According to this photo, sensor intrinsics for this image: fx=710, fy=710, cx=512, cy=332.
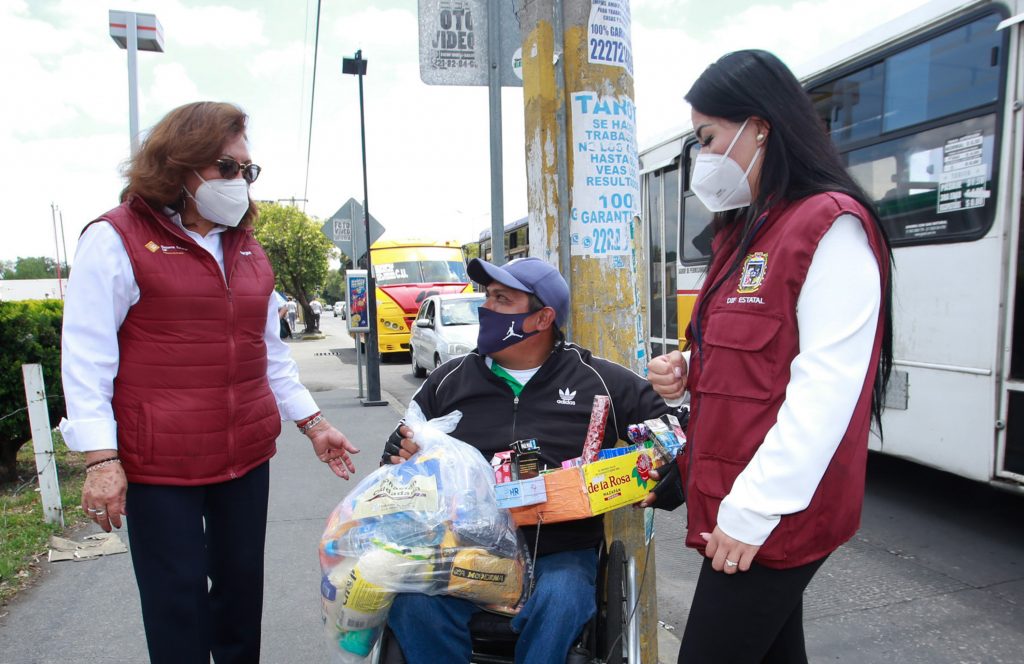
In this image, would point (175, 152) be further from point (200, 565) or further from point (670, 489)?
point (670, 489)

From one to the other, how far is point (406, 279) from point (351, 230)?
19.9ft

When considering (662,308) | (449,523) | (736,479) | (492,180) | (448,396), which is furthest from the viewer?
(662,308)

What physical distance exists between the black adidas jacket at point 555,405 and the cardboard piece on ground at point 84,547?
10.2ft

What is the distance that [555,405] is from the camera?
7.79 ft

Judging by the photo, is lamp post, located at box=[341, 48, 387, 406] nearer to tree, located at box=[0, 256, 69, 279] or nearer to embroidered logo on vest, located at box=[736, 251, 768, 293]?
embroidered logo on vest, located at box=[736, 251, 768, 293]

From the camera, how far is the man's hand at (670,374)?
71.3 inches

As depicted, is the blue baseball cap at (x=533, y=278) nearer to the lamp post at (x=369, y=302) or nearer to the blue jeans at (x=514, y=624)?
the blue jeans at (x=514, y=624)

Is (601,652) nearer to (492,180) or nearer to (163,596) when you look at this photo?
(163,596)

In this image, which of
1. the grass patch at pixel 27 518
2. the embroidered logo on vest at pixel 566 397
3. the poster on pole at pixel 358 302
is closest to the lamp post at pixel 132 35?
the grass patch at pixel 27 518

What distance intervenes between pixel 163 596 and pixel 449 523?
0.88m

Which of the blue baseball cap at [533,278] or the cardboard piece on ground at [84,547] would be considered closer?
the blue baseball cap at [533,278]

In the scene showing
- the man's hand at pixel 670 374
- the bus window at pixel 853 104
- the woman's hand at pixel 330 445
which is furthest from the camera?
the bus window at pixel 853 104

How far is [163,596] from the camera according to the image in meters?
2.08

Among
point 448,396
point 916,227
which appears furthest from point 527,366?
point 916,227
